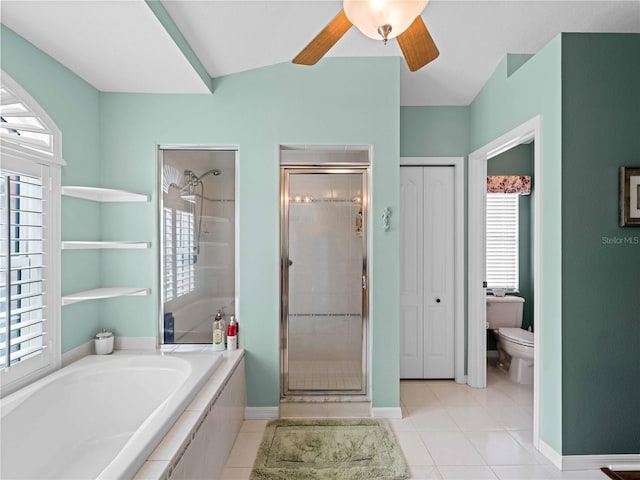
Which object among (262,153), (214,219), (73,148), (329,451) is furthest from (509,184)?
(73,148)

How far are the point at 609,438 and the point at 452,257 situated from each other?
A: 1.67 meters

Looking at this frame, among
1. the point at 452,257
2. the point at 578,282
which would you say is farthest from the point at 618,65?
the point at 452,257

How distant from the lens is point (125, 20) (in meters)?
1.79

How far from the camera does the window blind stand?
179 cm

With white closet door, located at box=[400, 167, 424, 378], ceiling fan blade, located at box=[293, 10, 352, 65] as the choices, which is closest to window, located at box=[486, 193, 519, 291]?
white closet door, located at box=[400, 167, 424, 378]

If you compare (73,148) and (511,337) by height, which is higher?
(73,148)

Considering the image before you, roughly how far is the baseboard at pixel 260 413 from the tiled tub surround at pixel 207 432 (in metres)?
0.08

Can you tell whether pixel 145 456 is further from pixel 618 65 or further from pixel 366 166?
pixel 618 65

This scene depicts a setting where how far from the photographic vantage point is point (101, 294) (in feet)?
7.79

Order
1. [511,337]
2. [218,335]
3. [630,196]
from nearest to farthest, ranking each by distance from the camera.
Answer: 1. [630,196]
2. [218,335]
3. [511,337]

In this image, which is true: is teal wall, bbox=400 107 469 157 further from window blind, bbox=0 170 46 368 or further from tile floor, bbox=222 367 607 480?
window blind, bbox=0 170 46 368

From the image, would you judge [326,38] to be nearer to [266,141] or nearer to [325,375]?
[266,141]

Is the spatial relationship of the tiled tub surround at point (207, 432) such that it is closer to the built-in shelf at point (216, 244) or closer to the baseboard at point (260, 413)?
the baseboard at point (260, 413)

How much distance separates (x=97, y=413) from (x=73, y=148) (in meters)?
1.71
